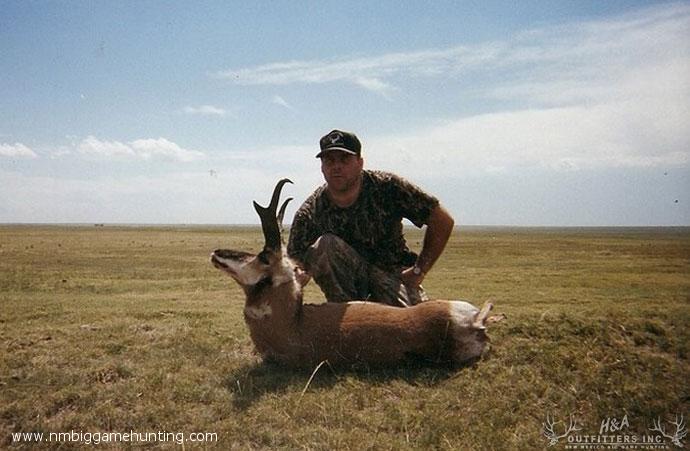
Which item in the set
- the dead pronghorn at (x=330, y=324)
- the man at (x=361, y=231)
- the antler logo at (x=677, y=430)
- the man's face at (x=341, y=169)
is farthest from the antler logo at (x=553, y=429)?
the man's face at (x=341, y=169)

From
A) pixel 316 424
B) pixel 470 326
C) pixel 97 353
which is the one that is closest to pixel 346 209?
pixel 470 326

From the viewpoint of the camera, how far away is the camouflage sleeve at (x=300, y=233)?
25.0ft

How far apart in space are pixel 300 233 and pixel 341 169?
1169 millimetres

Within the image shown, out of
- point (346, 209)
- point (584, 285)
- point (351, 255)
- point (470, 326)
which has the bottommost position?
point (584, 285)

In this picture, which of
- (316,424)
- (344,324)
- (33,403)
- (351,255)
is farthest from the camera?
(351,255)

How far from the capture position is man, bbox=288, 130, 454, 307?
7312 mm

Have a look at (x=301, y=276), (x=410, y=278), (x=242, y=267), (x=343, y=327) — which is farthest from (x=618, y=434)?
(x=242, y=267)

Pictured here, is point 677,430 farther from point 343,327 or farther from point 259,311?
point 259,311

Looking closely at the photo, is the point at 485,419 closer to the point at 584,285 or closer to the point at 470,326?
the point at 470,326

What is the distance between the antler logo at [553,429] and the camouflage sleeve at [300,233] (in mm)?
3978

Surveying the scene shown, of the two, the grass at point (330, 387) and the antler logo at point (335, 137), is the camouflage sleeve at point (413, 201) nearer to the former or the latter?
the antler logo at point (335, 137)

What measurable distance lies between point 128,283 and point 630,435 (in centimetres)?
1982

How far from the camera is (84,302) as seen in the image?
47.6ft

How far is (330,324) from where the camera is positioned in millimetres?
6320
